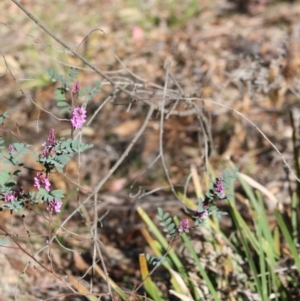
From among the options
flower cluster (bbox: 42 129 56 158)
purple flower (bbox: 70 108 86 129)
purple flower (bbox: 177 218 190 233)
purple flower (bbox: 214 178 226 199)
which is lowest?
purple flower (bbox: 177 218 190 233)

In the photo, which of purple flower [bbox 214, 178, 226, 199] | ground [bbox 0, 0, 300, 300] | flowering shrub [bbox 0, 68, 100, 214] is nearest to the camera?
flowering shrub [bbox 0, 68, 100, 214]

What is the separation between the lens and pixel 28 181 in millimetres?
3760

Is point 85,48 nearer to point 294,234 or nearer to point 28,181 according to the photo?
point 28,181

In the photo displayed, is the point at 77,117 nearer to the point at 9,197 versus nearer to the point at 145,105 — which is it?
the point at 9,197

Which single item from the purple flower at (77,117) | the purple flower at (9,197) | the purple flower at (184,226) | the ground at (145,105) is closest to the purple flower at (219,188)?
the purple flower at (184,226)

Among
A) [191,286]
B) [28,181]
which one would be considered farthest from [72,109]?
[28,181]

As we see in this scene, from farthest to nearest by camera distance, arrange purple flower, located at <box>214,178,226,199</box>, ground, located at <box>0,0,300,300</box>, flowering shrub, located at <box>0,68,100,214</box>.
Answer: ground, located at <box>0,0,300,300</box>, purple flower, located at <box>214,178,226,199</box>, flowering shrub, located at <box>0,68,100,214</box>

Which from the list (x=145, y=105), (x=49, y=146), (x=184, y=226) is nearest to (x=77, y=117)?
(x=49, y=146)

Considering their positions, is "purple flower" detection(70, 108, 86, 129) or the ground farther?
the ground

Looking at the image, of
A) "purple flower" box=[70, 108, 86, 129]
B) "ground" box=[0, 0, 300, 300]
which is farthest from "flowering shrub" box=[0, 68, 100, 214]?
"ground" box=[0, 0, 300, 300]

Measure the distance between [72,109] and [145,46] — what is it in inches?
125

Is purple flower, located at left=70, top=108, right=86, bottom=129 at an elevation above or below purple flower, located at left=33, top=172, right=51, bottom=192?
above

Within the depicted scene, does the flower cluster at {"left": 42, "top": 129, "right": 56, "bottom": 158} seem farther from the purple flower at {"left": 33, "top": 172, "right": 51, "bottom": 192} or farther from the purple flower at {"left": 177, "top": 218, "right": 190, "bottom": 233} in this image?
the purple flower at {"left": 177, "top": 218, "right": 190, "bottom": 233}

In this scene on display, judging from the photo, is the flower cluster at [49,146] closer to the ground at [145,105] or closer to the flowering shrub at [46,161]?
the flowering shrub at [46,161]
